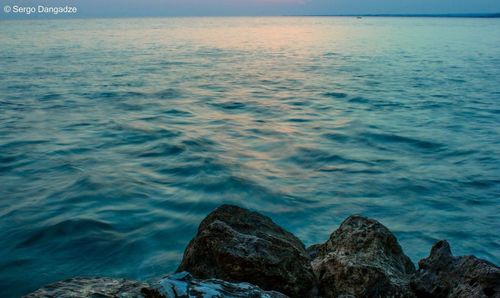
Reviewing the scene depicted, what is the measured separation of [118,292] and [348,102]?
17214 millimetres

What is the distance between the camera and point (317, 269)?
5.19 m

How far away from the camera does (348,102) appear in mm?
20078

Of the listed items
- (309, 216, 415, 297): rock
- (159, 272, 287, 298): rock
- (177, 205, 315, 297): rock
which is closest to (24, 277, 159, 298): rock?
(159, 272, 287, 298): rock

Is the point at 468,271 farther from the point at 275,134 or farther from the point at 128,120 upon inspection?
the point at 128,120

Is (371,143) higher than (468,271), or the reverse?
(468,271)

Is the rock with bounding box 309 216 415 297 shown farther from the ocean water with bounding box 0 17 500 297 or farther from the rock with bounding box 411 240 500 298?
the ocean water with bounding box 0 17 500 297

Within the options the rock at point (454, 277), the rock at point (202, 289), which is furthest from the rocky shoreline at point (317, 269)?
the rock at point (202, 289)

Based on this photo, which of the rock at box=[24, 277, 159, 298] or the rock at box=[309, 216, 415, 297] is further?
the rock at box=[309, 216, 415, 297]

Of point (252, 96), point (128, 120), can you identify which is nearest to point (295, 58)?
point (252, 96)

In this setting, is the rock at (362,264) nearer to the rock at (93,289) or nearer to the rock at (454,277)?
the rock at (454,277)

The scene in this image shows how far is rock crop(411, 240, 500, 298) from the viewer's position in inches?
165

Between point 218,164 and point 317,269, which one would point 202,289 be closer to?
point 317,269

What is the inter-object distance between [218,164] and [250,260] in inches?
291

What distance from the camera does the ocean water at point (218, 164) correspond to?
782cm
